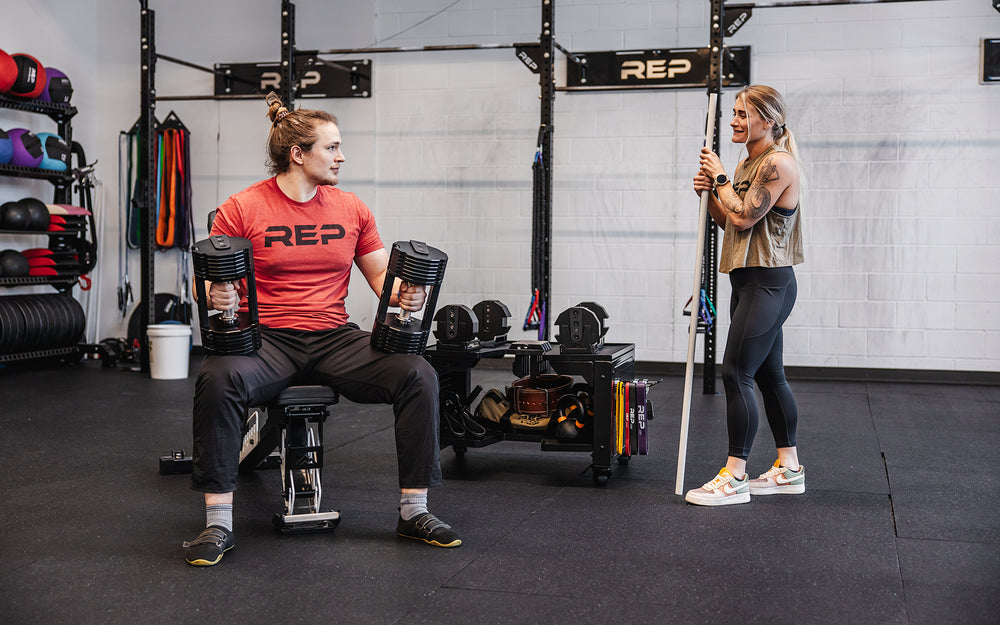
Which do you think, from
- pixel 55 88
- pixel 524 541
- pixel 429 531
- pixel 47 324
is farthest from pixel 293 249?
pixel 55 88

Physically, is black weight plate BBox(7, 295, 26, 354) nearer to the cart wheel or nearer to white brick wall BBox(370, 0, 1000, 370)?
white brick wall BBox(370, 0, 1000, 370)

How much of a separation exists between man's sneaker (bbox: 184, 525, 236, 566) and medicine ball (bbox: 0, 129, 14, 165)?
440cm

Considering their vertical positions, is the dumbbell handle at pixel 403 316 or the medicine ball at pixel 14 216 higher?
the medicine ball at pixel 14 216

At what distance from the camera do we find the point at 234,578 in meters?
2.11

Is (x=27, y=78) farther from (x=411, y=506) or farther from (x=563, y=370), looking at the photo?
(x=411, y=506)

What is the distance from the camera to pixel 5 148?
575 centimetres

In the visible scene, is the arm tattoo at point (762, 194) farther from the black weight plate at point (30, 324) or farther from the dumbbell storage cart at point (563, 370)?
the black weight plate at point (30, 324)

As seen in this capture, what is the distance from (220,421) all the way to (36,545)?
606 millimetres

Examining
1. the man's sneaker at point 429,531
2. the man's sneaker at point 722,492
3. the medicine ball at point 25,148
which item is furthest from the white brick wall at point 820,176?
the man's sneaker at point 429,531

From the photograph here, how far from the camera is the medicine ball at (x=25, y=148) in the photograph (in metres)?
5.86

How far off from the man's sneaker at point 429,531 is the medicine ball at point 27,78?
4.75m

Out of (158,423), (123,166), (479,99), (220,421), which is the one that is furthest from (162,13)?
(220,421)

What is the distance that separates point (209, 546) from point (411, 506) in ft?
1.68

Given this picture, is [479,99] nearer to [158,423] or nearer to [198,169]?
[198,169]
